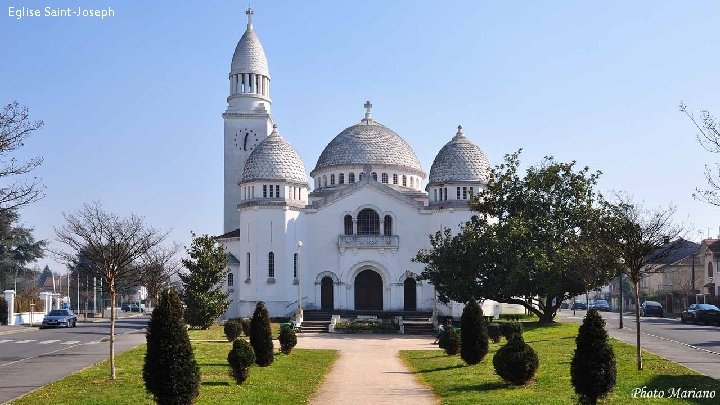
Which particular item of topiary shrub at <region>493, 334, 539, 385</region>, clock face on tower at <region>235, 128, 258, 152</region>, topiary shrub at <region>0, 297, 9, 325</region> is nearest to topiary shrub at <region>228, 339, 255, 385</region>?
topiary shrub at <region>493, 334, 539, 385</region>

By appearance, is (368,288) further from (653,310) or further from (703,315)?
(653,310)

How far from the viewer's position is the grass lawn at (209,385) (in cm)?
1834

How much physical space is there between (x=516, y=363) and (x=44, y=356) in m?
17.4

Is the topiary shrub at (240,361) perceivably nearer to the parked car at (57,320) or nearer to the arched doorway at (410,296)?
Answer: the parked car at (57,320)

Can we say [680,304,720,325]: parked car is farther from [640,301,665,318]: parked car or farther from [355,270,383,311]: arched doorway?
[355,270,383,311]: arched doorway

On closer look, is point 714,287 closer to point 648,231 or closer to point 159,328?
point 648,231

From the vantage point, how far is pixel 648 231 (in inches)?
1037

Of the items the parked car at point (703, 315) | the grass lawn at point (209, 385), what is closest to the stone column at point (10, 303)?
the grass lawn at point (209, 385)

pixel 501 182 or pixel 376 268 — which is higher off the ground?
pixel 501 182

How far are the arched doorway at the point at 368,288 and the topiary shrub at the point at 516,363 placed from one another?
3628 centimetres

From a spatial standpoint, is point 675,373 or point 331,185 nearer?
point 675,373

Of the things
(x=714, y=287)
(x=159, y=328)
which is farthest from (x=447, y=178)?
(x=159, y=328)

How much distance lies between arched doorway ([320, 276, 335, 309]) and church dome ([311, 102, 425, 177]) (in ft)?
34.2

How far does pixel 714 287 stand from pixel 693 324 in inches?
1093
